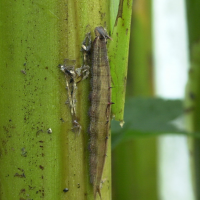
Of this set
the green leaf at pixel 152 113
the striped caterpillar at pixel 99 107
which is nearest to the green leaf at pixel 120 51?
the striped caterpillar at pixel 99 107

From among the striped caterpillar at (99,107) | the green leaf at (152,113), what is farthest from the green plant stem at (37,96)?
the green leaf at (152,113)

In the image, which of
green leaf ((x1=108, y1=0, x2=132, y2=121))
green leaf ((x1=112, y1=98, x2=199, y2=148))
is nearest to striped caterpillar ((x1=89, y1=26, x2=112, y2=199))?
green leaf ((x1=108, y1=0, x2=132, y2=121))

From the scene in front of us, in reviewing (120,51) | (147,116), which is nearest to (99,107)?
(120,51)

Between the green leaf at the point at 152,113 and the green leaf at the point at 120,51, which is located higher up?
the green leaf at the point at 120,51

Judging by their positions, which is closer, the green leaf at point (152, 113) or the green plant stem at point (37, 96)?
the green plant stem at point (37, 96)

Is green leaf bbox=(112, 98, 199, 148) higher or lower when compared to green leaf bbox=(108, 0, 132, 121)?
lower

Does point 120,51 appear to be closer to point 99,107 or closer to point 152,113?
point 99,107

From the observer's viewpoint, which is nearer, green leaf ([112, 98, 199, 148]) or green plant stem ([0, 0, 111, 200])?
green plant stem ([0, 0, 111, 200])

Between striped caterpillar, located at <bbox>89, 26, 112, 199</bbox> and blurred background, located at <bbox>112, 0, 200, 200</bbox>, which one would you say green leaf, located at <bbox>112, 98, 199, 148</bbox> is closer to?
blurred background, located at <bbox>112, 0, 200, 200</bbox>

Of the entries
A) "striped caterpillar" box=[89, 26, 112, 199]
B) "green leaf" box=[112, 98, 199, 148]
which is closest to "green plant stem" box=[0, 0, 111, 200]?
"striped caterpillar" box=[89, 26, 112, 199]

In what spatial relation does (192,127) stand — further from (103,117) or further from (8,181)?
(8,181)

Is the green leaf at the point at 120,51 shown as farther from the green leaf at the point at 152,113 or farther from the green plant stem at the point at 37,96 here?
the green leaf at the point at 152,113
